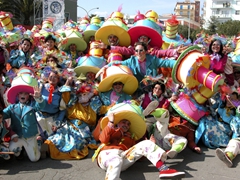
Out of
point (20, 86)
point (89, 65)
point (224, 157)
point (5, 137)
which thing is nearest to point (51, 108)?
point (20, 86)

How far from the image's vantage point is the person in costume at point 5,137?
3.76m

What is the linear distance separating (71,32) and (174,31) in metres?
2.45

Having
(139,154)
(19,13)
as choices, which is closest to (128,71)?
(139,154)

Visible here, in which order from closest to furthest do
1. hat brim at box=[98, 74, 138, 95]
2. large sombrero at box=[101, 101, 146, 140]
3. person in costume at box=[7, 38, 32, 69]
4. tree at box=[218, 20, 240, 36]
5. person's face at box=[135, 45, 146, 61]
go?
large sombrero at box=[101, 101, 146, 140], hat brim at box=[98, 74, 138, 95], person's face at box=[135, 45, 146, 61], person in costume at box=[7, 38, 32, 69], tree at box=[218, 20, 240, 36]

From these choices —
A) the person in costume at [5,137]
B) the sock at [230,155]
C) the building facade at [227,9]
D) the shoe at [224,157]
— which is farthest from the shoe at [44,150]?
the building facade at [227,9]

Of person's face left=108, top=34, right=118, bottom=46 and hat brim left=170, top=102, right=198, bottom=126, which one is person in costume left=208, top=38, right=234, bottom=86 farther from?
person's face left=108, top=34, right=118, bottom=46

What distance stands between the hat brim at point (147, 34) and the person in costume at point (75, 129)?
167cm

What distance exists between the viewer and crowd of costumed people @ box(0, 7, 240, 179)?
12.5 ft

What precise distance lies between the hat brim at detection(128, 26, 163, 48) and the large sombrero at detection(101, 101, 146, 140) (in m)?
2.12

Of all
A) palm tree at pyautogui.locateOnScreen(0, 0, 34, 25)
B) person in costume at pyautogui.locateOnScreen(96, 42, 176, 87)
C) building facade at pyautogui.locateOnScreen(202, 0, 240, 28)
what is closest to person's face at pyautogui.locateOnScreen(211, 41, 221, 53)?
person in costume at pyautogui.locateOnScreen(96, 42, 176, 87)

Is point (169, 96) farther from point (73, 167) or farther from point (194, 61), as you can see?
point (73, 167)

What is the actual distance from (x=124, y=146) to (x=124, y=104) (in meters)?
0.55

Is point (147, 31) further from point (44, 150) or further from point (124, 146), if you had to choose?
point (44, 150)

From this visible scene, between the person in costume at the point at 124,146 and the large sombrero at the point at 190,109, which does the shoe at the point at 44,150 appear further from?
the large sombrero at the point at 190,109
